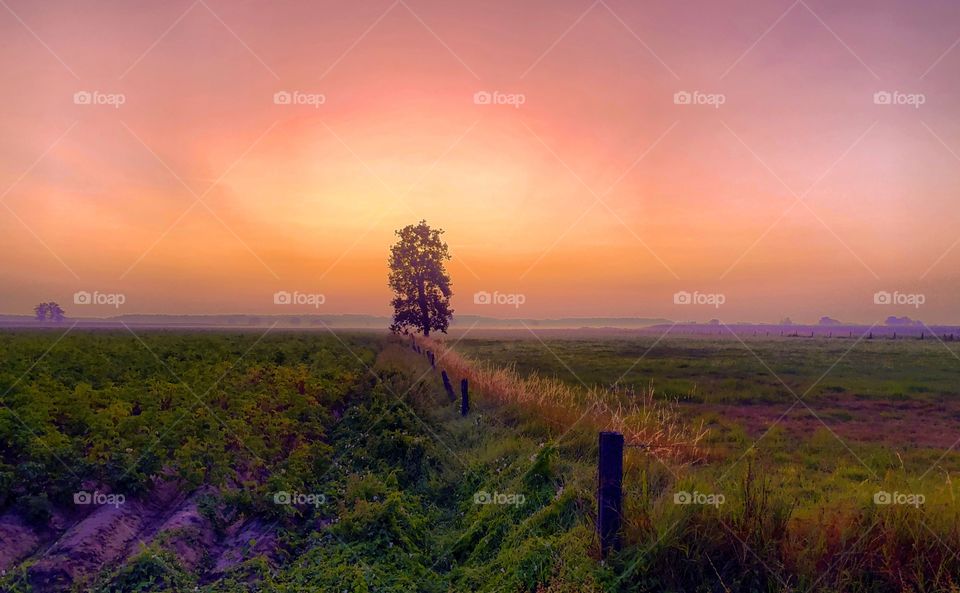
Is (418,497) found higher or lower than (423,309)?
lower

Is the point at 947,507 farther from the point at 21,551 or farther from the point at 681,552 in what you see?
the point at 21,551

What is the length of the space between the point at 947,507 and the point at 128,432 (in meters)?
12.1

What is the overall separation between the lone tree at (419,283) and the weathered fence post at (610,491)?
46475 mm

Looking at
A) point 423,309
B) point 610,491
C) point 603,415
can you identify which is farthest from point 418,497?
point 423,309

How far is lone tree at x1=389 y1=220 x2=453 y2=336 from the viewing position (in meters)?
52.5

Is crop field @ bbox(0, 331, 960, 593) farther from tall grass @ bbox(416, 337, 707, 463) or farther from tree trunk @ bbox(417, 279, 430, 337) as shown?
tree trunk @ bbox(417, 279, 430, 337)

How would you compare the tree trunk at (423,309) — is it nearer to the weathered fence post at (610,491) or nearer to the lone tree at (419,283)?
the lone tree at (419,283)

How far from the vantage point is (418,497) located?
1009 centimetres

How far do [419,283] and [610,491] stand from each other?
47.7m

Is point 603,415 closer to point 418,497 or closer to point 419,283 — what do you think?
point 418,497

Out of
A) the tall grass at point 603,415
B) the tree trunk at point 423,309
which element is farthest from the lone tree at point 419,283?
the tall grass at point 603,415

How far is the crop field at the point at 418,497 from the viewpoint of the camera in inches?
216

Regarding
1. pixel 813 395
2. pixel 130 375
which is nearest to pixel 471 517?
pixel 130 375

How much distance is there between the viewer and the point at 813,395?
27.8m
